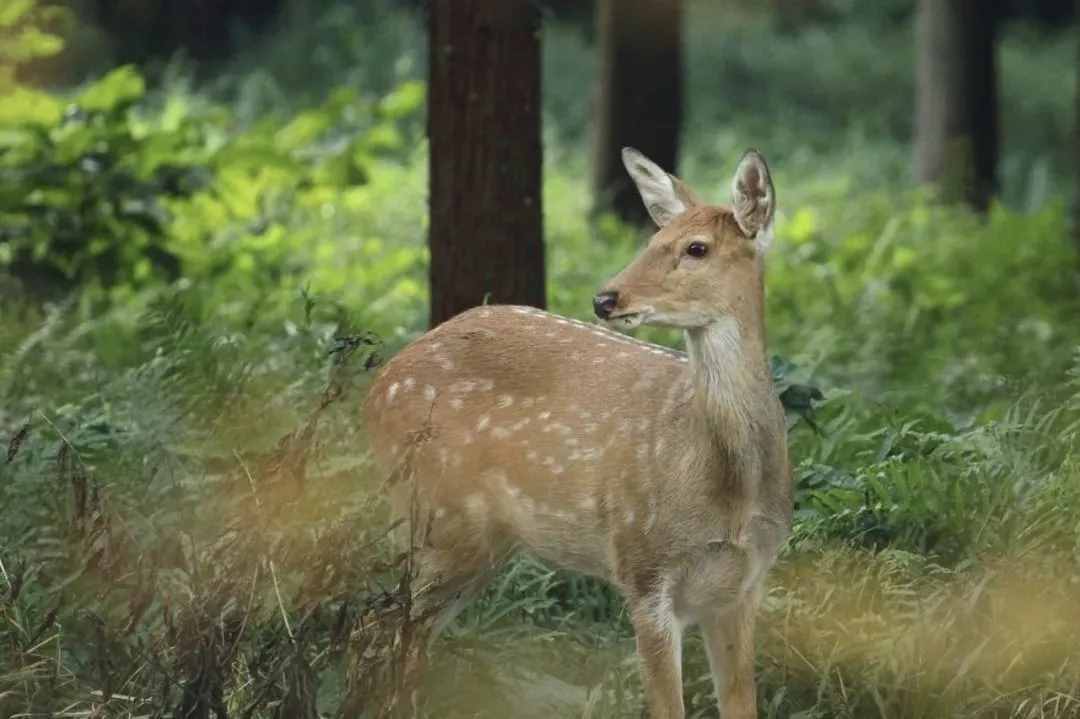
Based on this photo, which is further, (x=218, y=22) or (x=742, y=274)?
(x=218, y=22)

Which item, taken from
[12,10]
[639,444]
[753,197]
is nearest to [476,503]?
[639,444]

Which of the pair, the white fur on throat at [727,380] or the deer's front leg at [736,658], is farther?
the deer's front leg at [736,658]

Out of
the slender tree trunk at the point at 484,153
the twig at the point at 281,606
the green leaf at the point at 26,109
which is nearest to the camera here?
the twig at the point at 281,606

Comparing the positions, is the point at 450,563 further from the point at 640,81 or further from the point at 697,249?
the point at 640,81

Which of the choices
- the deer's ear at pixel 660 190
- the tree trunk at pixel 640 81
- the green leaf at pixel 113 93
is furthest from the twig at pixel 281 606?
the tree trunk at pixel 640 81

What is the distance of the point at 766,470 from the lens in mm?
6047

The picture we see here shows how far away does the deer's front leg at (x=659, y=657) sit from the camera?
600 centimetres

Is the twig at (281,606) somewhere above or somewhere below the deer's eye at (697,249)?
below

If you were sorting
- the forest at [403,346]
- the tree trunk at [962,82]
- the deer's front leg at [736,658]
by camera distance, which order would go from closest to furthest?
the forest at [403,346] → the deer's front leg at [736,658] → the tree trunk at [962,82]

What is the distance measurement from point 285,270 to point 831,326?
10.1 feet

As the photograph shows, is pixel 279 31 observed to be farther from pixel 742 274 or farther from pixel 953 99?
pixel 742 274

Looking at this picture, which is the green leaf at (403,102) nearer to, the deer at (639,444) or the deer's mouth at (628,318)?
the deer at (639,444)

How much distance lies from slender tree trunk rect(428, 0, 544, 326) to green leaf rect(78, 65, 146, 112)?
98.7 inches

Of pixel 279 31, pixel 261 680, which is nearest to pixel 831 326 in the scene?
pixel 261 680
